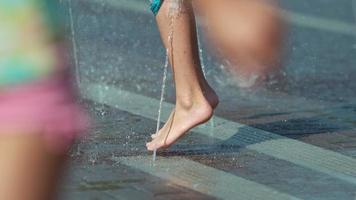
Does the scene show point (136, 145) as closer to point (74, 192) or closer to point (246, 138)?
point (246, 138)

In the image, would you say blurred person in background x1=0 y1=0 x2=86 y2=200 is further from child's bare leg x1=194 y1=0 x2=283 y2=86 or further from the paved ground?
the paved ground

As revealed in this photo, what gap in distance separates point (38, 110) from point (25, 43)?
0.12 m

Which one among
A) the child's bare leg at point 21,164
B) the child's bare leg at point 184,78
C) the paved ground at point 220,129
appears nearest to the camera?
the child's bare leg at point 21,164

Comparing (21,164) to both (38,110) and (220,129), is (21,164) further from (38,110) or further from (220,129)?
(220,129)

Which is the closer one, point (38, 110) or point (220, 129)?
point (38, 110)

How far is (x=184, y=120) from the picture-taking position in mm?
4930

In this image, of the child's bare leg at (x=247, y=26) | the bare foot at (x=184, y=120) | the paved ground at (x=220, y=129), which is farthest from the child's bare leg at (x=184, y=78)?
the child's bare leg at (x=247, y=26)

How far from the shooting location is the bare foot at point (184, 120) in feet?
16.1

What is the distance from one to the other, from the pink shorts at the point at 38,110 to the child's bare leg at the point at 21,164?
13 mm

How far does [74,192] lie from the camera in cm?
428

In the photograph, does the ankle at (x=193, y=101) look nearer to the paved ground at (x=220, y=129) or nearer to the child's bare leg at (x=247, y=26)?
the paved ground at (x=220, y=129)

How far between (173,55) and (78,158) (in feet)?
1.91

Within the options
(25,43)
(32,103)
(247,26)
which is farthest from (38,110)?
(247,26)

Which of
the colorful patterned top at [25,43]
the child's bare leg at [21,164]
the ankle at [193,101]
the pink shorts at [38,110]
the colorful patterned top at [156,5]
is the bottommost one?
the child's bare leg at [21,164]
